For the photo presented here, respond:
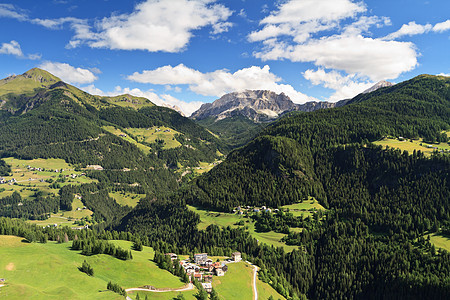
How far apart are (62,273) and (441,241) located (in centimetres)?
18645

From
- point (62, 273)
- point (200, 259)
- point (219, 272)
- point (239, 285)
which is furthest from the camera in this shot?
point (200, 259)

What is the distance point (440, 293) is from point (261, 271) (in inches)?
3065

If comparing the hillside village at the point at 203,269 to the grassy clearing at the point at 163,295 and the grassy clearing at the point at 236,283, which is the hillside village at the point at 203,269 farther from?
the grassy clearing at the point at 163,295

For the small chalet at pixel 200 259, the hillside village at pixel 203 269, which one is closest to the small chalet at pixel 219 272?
the hillside village at pixel 203 269

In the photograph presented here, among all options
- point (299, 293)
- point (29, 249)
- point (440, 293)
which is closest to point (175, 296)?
point (29, 249)

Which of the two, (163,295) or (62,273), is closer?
(62,273)

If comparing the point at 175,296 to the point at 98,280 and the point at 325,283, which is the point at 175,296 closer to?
the point at 98,280

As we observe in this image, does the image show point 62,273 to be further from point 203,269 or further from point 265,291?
point 265,291

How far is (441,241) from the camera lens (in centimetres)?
16038

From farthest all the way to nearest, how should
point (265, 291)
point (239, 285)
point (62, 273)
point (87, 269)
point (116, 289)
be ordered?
point (265, 291) < point (239, 285) < point (87, 269) < point (62, 273) < point (116, 289)

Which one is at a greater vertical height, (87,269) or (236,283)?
(87,269)

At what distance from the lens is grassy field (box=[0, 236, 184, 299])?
74562mm

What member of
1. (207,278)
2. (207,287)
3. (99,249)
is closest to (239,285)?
(207,278)

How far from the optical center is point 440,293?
125 meters
